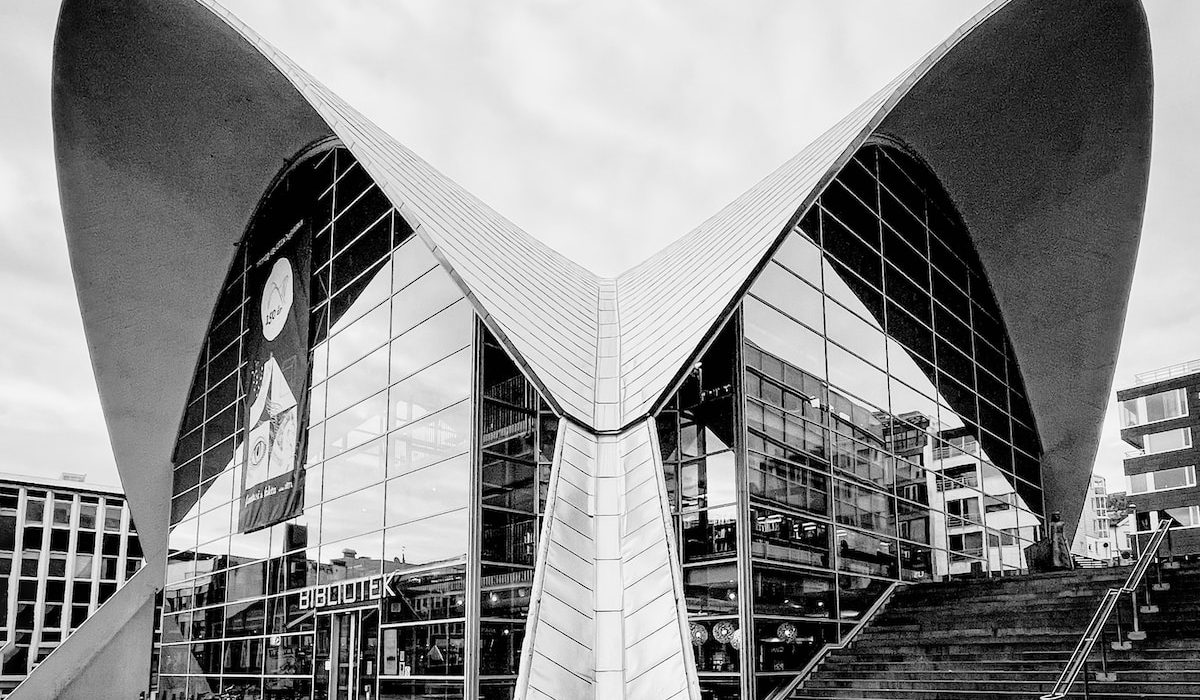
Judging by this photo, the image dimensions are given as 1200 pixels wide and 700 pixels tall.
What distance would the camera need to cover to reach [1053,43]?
68.1ft

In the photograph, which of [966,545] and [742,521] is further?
[966,545]

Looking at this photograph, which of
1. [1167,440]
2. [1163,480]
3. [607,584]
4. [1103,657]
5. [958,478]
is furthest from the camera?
[1167,440]

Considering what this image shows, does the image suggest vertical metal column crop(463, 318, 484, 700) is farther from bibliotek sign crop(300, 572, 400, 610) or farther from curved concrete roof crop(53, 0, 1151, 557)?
bibliotek sign crop(300, 572, 400, 610)

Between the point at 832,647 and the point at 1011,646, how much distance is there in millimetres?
3131

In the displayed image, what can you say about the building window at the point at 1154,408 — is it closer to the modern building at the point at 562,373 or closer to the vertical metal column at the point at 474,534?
the modern building at the point at 562,373

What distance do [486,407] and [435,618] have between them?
136 inches

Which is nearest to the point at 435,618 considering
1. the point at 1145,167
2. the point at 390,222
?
the point at 390,222

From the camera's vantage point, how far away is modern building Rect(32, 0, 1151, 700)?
51.0 ft

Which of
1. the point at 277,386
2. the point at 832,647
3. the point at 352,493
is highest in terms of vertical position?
the point at 277,386

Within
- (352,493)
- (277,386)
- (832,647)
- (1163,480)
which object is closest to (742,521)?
(832,647)

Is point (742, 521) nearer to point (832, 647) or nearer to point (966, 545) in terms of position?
point (832, 647)

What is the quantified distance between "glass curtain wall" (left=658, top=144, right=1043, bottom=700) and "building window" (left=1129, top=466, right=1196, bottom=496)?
34.6 m

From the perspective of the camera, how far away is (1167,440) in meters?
56.6

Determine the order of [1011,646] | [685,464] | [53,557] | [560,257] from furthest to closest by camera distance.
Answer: [53,557], [560,257], [685,464], [1011,646]
